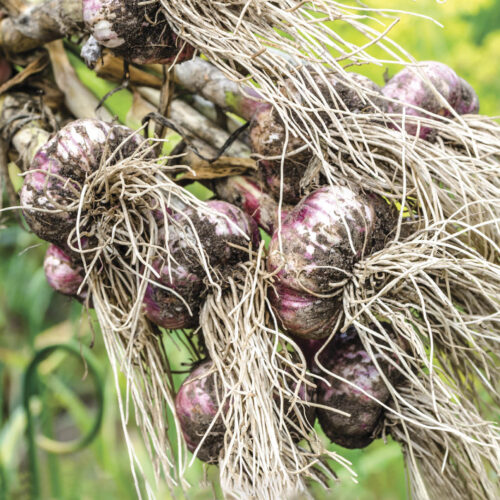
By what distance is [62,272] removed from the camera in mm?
Answer: 724

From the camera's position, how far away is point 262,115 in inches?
26.1

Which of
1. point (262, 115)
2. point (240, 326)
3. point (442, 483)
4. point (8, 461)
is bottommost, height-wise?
point (8, 461)

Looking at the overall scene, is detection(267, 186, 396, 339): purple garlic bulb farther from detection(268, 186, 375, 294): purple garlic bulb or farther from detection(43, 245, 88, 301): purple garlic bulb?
detection(43, 245, 88, 301): purple garlic bulb

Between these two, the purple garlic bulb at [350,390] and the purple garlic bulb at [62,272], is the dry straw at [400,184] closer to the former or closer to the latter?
the purple garlic bulb at [350,390]

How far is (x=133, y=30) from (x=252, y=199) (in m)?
0.24

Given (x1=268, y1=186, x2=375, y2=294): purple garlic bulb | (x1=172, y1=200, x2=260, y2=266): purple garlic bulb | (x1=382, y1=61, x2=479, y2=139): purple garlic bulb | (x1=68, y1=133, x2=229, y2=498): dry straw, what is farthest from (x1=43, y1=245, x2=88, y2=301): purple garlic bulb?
(x1=382, y1=61, x2=479, y2=139): purple garlic bulb

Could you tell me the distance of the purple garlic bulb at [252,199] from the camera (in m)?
0.70

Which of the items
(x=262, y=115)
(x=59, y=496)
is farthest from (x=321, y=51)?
(x=59, y=496)

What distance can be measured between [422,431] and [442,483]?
0.21 feet

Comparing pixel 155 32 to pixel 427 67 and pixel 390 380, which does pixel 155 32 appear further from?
pixel 390 380

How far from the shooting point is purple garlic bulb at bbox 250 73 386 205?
636 mm

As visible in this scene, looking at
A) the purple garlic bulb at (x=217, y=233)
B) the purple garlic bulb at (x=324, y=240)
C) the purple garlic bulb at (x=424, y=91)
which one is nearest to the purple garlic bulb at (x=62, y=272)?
the purple garlic bulb at (x=217, y=233)

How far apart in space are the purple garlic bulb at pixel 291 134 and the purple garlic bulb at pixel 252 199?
0.03 metres

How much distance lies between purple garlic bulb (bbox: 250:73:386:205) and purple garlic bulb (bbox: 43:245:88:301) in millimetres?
262
